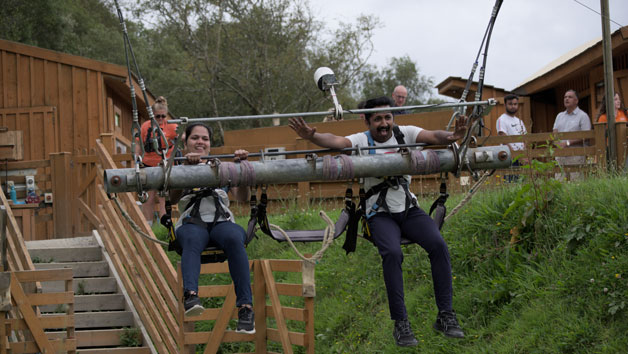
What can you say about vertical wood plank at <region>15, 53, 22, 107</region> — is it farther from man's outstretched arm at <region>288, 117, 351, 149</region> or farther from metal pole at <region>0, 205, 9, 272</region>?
man's outstretched arm at <region>288, 117, 351, 149</region>

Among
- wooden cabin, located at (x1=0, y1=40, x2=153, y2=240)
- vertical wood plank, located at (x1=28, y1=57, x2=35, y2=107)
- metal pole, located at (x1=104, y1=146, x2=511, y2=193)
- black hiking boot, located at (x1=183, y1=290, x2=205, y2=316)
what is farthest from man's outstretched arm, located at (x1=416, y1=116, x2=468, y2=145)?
vertical wood plank, located at (x1=28, y1=57, x2=35, y2=107)

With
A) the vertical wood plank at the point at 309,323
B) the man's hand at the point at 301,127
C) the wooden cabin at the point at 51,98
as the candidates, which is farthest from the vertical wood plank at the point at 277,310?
the wooden cabin at the point at 51,98

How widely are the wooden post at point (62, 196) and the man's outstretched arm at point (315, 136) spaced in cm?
801

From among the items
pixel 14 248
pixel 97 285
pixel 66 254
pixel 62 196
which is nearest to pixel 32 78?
pixel 62 196

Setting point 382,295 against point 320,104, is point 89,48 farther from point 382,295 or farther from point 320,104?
point 382,295

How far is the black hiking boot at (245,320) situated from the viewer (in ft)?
19.9

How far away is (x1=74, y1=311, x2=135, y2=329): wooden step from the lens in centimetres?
1058

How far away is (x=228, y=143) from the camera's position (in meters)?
18.6

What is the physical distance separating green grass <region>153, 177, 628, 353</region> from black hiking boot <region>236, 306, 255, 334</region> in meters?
2.26

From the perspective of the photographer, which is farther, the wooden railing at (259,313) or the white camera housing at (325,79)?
the wooden railing at (259,313)

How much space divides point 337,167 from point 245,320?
1.48 m

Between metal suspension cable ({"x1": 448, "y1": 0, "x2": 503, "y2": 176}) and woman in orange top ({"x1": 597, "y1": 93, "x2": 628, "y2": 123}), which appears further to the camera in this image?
woman in orange top ({"x1": 597, "y1": 93, "x2": 628, "y2": 123})

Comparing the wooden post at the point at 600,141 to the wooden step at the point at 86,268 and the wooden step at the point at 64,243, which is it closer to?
the wooden step at the point at 86,268

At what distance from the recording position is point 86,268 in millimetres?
11281
